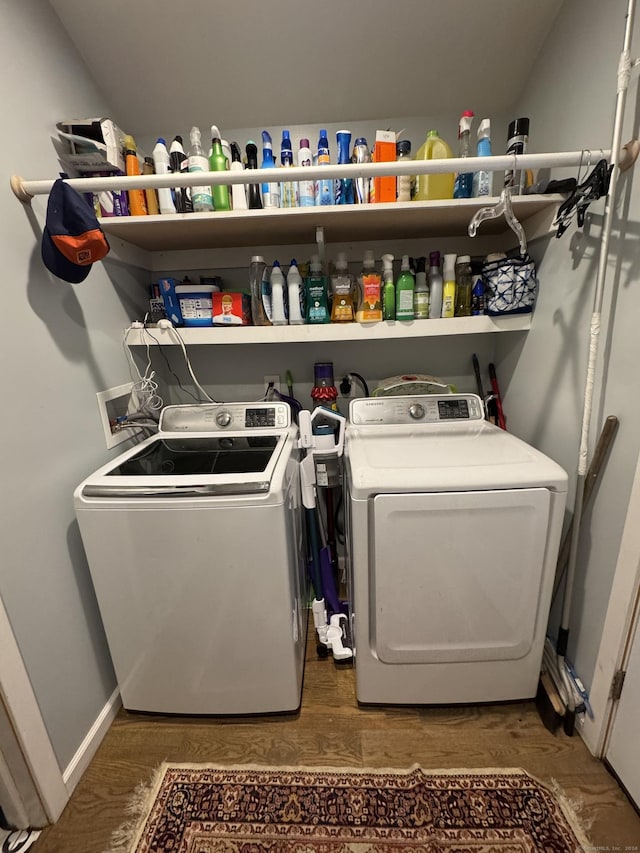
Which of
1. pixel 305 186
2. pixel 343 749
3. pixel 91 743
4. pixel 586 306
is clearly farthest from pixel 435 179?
pixel 91 743

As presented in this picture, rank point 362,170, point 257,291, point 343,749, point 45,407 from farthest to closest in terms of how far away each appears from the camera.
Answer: point 257,291, point 343,749, point 45,407, point 362,170

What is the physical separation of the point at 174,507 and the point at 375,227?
1.31 metres

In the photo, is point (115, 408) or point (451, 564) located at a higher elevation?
point (115, 408)

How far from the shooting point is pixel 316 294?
1447mm

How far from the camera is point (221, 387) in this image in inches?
73.8

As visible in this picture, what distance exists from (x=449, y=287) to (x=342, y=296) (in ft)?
1.42

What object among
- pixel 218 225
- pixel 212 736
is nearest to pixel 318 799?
pixel 212 736

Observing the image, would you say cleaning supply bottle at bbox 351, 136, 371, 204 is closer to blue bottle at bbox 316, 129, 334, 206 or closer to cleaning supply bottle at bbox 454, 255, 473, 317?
blue bottle at bbox 316, 129, 334, 206

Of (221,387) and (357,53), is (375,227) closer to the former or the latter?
(357,53)

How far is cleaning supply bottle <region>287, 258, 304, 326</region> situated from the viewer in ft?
4.75

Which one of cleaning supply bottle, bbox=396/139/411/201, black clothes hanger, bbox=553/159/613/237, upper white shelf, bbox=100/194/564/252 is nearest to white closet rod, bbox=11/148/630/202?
black clothes hanger, bbox=553/159/613/237

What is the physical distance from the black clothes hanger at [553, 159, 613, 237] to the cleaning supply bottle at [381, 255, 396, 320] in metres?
0.58

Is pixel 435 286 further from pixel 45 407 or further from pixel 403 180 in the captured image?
pixel 45 407

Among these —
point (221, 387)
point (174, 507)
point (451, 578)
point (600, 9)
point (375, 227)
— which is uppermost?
point (600, 9)
